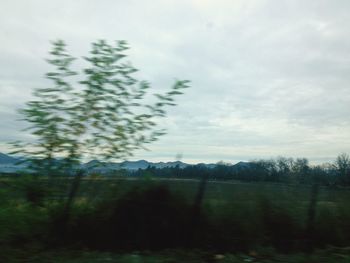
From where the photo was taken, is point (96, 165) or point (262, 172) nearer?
point (96, 165)

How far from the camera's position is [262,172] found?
11.7 metres

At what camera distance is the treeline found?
962cm

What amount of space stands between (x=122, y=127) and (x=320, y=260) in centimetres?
515

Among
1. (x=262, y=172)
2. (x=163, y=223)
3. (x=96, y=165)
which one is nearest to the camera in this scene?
(x=163, y=223)

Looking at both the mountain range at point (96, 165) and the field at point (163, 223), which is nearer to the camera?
the field at point (163, 223)

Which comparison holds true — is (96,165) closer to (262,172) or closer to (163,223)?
(163,223)

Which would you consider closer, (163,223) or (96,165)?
(163,223)

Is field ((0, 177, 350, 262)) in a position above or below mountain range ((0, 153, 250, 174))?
below

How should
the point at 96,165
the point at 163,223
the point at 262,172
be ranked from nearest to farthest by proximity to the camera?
the point at 163,223 < the point at 96,165 < the point at 262,172

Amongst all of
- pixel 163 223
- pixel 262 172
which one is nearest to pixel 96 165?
pixel 163 223

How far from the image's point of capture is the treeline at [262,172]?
379 inches

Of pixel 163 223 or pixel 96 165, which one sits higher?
pixel 96 165

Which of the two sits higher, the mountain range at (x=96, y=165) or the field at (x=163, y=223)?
the mountain range at (x=96, y=165)

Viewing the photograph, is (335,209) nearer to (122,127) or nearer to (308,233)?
(308,233)
